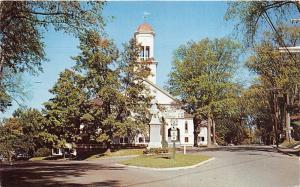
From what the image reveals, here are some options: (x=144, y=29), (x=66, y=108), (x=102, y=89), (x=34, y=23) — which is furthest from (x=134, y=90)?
(x=34, y=23)

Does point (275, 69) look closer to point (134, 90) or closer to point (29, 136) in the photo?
point (134, 90)

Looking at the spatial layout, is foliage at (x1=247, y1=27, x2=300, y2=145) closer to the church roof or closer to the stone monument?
the stone monument

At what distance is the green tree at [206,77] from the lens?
5406 centimetres

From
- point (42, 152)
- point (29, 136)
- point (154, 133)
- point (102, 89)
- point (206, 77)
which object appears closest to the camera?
point (154, 133)

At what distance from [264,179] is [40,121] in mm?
34346

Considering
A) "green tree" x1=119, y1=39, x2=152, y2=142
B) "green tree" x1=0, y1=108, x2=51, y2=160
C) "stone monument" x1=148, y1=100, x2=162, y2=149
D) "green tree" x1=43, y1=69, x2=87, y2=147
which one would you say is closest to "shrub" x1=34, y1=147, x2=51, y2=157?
"green tree" x1=0, y1=108, x2=51, y2=160

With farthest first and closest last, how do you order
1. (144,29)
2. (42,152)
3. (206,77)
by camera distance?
(144,29)
(206,77)
(42,152)

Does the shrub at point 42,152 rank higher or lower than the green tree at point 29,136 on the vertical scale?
lower

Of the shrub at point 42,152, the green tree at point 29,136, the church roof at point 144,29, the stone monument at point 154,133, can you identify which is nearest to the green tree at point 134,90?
the stone monument at point 154,133

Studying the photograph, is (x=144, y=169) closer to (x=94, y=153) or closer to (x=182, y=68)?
(x=94, y=153)

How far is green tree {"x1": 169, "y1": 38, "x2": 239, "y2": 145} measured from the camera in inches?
2128

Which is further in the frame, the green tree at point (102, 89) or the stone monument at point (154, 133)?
the green tree at point (102, 89)

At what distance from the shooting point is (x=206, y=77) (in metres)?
54.4

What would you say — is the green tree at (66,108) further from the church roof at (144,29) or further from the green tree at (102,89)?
the church roof at (144,29)
